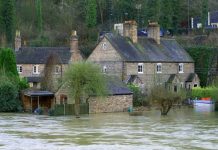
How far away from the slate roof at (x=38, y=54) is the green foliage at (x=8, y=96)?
1624cm

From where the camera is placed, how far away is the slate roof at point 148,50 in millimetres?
75062

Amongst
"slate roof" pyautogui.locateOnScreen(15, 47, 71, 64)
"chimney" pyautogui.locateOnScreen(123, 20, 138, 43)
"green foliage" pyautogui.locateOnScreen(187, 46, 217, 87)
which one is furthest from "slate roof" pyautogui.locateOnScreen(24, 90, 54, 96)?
"green foliage" pyautogui.locateOnScreen(187, 46, 217, 87)

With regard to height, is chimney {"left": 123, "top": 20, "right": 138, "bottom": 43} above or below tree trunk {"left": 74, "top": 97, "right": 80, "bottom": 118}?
above

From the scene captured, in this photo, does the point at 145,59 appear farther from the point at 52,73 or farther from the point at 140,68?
the point at 52,73

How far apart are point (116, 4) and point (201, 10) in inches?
529

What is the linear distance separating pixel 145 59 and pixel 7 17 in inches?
980

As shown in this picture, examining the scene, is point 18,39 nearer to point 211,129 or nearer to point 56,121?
point 56,121

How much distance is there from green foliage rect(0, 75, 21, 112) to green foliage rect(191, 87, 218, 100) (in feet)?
67.2

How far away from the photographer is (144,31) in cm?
9500

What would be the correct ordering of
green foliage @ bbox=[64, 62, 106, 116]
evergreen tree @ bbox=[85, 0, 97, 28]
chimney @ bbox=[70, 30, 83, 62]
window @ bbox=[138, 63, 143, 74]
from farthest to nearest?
1. evergreen tree @ bbox=[85, 0, 97, 28]
2. chimney @ bbox=[70, 30, 83, 62]
3. window @ bbox=[138, 63, 143, 74]
4. green foliage @ bbox=[64, 62, 106, 116]

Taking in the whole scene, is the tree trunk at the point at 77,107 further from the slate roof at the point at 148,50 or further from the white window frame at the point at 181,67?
the white window frame at the point at 181,67

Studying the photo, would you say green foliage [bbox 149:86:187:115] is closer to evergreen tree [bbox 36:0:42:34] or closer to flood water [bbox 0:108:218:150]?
flood water [bbox 0:108:218:150]

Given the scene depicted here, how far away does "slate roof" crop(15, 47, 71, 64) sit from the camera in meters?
80.4

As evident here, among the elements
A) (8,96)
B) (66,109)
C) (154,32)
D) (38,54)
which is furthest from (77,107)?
(38,54)
